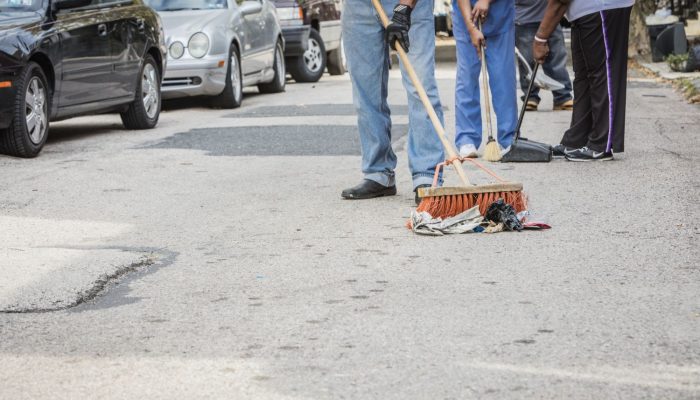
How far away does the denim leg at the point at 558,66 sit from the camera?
13.2m

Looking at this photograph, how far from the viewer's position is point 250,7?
15820 millimetres

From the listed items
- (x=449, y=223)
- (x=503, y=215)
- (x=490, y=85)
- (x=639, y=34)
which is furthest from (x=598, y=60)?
(x=639, y=34)

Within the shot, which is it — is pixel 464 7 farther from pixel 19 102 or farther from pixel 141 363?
pixel 141 363

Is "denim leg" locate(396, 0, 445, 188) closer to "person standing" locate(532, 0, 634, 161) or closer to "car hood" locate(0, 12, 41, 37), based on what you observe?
"person standing" locate(532, 0, 634, 161)

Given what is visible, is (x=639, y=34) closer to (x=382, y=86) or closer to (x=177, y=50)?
(x=177, y=50)

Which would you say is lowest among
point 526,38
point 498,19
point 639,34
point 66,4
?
point 639,34

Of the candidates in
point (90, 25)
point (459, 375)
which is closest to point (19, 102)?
point (90, 25)

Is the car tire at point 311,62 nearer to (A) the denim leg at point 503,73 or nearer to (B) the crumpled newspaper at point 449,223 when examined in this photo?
(A) the denim leg at point 503,73

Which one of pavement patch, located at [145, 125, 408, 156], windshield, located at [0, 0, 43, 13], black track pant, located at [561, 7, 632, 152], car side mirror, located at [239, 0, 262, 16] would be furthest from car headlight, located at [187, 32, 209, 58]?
black track pant, located at [561, 7, 632, 152]

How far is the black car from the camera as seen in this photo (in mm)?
9422

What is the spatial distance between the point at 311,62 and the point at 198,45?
18.0ft

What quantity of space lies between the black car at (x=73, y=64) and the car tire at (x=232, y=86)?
1984 mm

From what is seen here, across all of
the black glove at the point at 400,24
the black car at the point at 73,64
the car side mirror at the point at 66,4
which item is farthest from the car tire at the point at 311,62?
the black glove at the point at 400,24

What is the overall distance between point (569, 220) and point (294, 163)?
308 cm
